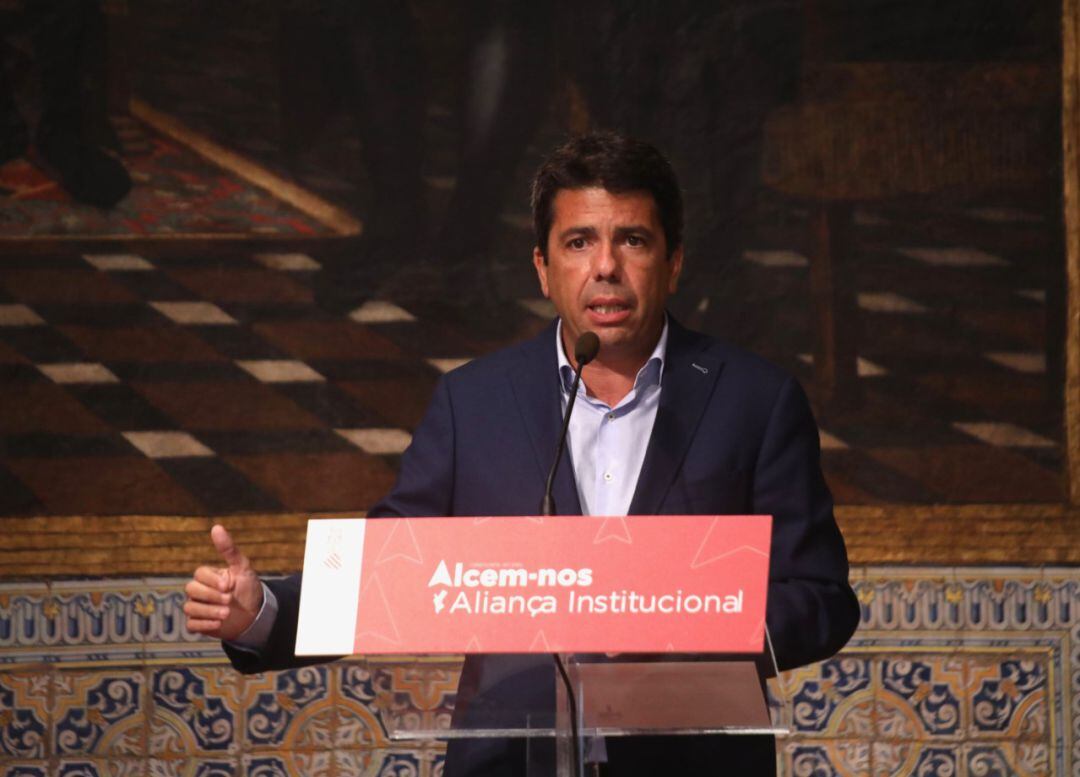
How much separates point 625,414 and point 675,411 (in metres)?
0.09

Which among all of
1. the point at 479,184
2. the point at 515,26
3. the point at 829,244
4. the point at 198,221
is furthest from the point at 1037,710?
the point at 198,221

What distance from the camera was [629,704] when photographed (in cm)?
173

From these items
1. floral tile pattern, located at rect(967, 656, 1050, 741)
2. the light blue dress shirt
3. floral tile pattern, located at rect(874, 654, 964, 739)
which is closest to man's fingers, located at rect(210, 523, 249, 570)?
the light blue dress shirt

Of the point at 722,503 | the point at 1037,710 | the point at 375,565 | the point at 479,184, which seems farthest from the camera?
the point at 479,184

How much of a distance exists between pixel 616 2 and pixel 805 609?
2.87m

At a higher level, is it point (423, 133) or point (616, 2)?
point (616, 2)

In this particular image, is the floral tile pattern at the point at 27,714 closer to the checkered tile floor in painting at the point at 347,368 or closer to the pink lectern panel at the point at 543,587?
the checkered tile floor in painting at the point at 347,368

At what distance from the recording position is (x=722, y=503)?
2.27 meters

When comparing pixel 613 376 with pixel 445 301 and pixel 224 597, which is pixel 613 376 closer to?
pixel 224 597

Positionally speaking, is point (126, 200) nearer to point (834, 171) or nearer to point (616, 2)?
point (616, 2)

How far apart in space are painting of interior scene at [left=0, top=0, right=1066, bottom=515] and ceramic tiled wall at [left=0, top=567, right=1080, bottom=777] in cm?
29

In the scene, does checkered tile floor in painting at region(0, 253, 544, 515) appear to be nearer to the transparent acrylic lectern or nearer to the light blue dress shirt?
the light blue dress shirt

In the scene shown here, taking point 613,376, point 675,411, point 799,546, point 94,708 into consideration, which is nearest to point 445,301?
point 94,708

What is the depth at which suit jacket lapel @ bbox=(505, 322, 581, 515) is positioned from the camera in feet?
7.29
